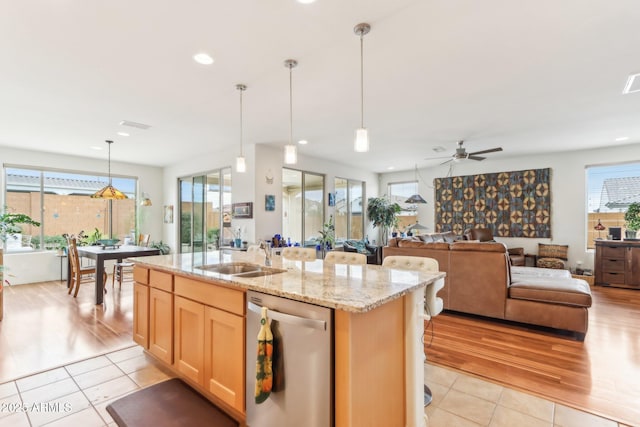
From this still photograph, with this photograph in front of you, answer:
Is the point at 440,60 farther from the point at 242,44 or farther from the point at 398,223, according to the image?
the point at 398,223

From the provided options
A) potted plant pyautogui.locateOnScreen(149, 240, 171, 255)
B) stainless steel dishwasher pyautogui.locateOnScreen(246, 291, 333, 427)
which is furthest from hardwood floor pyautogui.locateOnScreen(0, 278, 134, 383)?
potted plant pyautogui.locateOnScreen(149, 240, 171, 255)

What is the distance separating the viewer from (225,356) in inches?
74.5

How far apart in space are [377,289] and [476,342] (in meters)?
2.19

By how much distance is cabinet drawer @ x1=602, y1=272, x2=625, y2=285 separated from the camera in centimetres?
545

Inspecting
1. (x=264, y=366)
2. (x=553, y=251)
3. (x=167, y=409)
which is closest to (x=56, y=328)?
(x=167, y=409)

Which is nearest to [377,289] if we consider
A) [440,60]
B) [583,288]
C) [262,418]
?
[262,418]

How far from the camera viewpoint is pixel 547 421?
191 centimetres

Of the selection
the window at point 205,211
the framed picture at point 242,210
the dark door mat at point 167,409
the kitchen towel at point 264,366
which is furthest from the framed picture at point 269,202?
the kitchen towel at point 264,366

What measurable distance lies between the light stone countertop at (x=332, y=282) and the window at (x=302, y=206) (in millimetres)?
4142

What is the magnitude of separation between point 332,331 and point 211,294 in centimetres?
95

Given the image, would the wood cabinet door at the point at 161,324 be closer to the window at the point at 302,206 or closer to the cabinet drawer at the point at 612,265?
the window at the point at 302,206

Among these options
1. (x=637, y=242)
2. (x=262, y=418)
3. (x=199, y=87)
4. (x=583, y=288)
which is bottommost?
(x=262, y=418)

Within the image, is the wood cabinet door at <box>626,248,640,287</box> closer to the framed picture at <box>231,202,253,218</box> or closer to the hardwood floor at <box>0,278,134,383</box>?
the framed picture at <box>231,202,253,218</box>

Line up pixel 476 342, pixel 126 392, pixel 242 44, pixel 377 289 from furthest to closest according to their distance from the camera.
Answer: pixel 476 342
pixel 242 44
pixel 126 392
pixel 377 289
